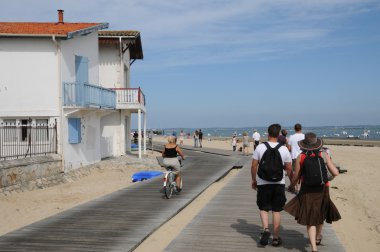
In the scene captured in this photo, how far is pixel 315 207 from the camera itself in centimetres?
594

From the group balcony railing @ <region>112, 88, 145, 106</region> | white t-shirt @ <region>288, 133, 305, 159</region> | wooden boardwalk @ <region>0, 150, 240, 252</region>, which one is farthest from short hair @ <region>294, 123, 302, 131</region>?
balcony railing @ <region>112, 88, 145, 106</region>

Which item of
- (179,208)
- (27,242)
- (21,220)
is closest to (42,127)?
(21,220)

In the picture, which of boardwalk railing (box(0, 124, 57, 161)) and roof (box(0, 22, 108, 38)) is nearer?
boardwalk railing (box(0, 124, 57, 161))

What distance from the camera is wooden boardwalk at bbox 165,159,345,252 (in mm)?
6578

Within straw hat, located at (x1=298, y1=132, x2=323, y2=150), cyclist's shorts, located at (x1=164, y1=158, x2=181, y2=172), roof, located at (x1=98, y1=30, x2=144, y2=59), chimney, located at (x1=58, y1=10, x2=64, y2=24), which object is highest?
chimney, located at (x1=58, y1=10, x2=64, y2=24)

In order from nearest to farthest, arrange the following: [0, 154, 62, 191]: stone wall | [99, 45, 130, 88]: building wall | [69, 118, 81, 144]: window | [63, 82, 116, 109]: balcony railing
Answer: [0, 154, 62, 191]: stone wall < [63, 82, 116, 109]: balcony railing < [69, 118, 81, 144]: window < [99, 45, 130, 88]: building wall

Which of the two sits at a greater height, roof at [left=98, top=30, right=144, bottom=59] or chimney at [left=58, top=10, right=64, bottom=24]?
chimney at [left=58, top=10, right=64, bottom=24]

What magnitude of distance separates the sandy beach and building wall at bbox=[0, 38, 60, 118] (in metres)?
3.60

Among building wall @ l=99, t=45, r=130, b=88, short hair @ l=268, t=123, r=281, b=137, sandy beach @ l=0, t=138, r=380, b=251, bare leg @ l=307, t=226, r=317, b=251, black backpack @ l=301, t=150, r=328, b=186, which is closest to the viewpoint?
black backpack @ l=301, t=150, r=328, b=186

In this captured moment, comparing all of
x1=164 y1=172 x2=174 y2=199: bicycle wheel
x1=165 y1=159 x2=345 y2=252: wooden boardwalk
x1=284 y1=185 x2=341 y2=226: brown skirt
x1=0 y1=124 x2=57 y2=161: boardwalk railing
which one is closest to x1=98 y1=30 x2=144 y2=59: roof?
x1=0 y1=124 x2=57 y2=161: boardwalk railing

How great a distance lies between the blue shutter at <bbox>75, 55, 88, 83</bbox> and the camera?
19.5 metres

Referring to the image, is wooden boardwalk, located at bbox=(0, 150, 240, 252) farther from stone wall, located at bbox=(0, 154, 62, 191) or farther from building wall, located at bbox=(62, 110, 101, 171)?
building wall, located at bbox=(62, 110, 101, 171)

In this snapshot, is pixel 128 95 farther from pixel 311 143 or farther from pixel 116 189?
pixel 311 143

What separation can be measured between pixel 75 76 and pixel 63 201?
776 centimetres
